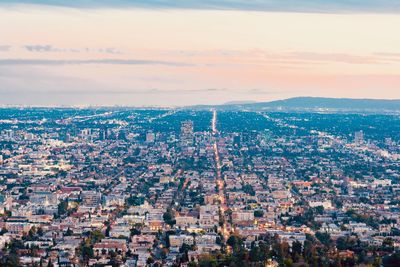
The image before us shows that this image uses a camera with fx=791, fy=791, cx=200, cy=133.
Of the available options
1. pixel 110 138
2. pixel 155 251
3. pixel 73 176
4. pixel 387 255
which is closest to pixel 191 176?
pixel 73 176

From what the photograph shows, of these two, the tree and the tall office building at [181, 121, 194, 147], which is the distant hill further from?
the tree

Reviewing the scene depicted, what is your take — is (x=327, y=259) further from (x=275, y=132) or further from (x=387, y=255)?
(x=275, y=132)

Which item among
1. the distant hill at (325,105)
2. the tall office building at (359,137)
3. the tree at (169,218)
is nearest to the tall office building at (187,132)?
the tall office building at (359,137)

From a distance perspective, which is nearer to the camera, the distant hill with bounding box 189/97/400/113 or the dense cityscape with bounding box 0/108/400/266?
the dense cityscape with bounding box 0/108/400/266

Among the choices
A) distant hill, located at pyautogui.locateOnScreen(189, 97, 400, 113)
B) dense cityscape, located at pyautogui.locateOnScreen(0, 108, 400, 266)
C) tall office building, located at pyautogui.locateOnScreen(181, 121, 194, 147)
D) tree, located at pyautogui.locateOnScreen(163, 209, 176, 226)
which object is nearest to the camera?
dense cityscape, located at pyautogui.locateOnScreen(0, 108, 400, 266)

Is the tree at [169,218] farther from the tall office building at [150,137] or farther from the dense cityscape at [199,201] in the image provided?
the tall office building at [150,137]

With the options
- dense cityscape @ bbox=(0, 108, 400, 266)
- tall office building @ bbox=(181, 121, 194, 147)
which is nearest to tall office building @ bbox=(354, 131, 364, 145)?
dense cityscape @ bbox=(0, 108, 400, 266)
